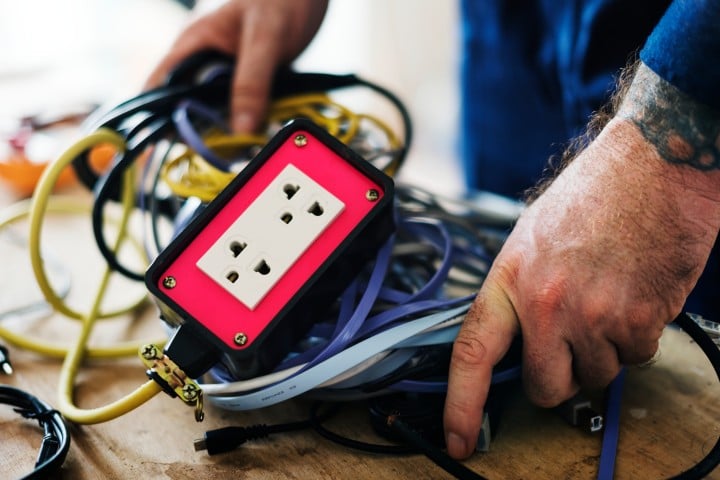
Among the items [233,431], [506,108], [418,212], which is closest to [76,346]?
[233,431]

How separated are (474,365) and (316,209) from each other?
0.16 meters

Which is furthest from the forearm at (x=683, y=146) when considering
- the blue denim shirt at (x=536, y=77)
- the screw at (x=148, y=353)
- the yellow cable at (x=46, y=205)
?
the yellow cable at (x=46, y=205)

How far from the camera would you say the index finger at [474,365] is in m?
0.47

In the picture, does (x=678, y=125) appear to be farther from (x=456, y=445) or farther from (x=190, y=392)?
(x=190, y=392)

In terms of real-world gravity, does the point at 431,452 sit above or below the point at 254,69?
below

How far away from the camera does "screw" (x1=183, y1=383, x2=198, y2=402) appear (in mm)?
475

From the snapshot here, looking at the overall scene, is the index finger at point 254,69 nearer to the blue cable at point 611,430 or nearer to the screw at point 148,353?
the screw at point 148,353

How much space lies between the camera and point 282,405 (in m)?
0.56

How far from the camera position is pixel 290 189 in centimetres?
53

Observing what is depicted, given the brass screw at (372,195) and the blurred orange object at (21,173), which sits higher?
the brass screw at (372,195)

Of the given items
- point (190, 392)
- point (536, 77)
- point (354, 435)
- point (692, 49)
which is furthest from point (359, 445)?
point (536, 77)

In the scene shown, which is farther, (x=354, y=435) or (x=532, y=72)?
(x=532, y=72)

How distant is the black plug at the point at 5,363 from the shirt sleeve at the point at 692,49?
564 mm

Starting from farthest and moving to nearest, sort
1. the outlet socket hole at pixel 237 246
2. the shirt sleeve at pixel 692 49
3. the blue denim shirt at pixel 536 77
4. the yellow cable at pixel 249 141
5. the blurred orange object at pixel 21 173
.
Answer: the blurred orange object at pixel 21 173 < the blue denim shirt at pixel 536 77 < the yellow cable at pixel 249 141 < the outlet socket hole at pixel 237 246 < the shirt sleeve at pixel 692 49
